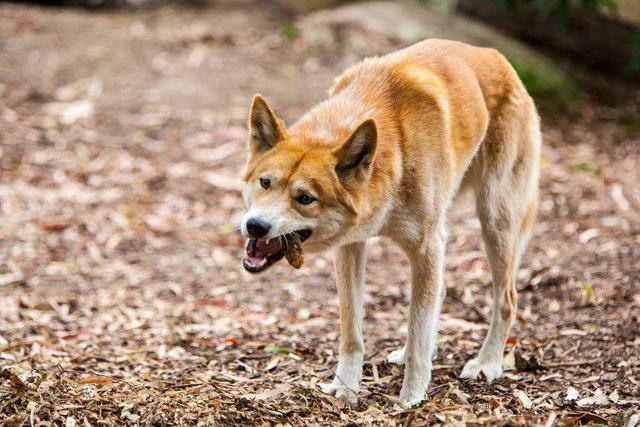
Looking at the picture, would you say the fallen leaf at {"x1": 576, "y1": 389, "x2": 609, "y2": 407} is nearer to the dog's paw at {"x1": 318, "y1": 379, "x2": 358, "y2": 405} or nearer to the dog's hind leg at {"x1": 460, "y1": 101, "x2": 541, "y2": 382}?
the dog's hind leg at {"x1": 460, "y1": 101, "x2": 541, "y2": 382}

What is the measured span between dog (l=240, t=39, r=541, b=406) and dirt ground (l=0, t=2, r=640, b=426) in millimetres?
415

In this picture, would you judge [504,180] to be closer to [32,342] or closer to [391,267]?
[391,267]

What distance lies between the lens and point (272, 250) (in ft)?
13.7

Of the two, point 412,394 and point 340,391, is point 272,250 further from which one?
point 412,394

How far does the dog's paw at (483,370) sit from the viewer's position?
4914 millimetres

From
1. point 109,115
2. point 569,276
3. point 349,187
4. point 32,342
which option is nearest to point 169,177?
point 109,115

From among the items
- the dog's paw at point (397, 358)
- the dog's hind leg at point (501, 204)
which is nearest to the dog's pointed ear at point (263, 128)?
the dog's hind leg at point (501, 204)

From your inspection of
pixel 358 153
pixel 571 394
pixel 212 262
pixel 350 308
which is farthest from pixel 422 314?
pixel 212 262

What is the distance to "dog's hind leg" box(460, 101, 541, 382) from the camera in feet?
16.9

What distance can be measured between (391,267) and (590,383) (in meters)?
2.65

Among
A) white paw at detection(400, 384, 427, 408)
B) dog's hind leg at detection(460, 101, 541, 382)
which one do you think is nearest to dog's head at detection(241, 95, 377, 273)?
white paw at detection(400, 384, 427, 408)

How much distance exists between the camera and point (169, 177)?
8.80 m

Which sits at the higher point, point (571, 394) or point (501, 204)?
point (501, 204)

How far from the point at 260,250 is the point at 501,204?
5.89ft
